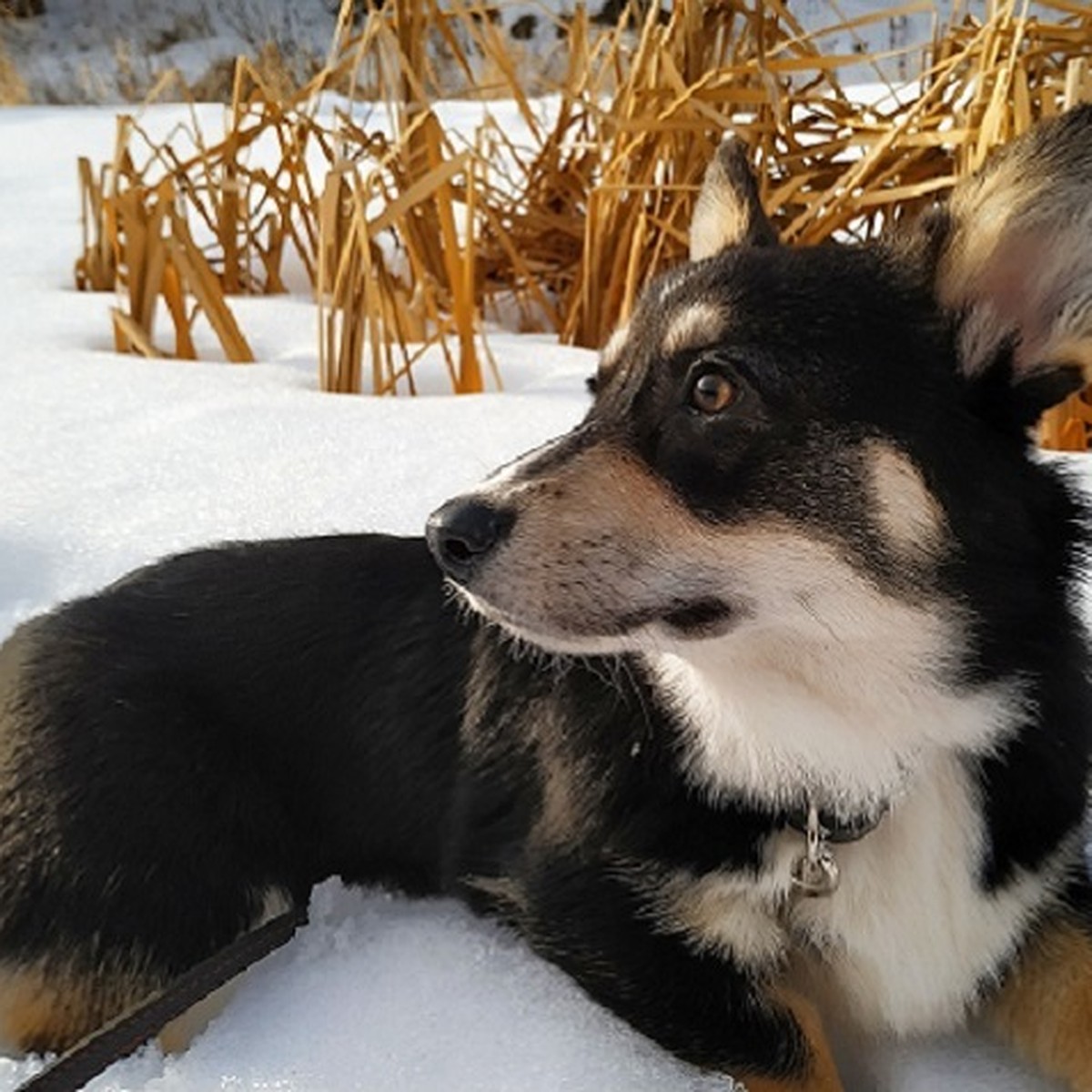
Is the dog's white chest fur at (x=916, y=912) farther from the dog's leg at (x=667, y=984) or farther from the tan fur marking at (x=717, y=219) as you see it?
the tan fur marking at (x=717, y=219)

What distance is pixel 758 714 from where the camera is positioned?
1.58m

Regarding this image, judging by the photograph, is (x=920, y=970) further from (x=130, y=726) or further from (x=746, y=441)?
(x=130, y=726)

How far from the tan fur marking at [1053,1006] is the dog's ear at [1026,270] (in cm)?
59

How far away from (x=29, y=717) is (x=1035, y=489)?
4.09ft

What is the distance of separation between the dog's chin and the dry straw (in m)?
1.85

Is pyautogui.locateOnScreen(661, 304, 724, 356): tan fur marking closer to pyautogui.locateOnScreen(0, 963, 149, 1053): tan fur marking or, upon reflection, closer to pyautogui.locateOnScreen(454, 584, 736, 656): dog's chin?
pyautogui.locateOnScreen(454, 584, 736, 656): dog's chin

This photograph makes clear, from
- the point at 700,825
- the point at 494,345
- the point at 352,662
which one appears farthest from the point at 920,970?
the point at 494,345

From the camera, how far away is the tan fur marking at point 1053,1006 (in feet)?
4.92

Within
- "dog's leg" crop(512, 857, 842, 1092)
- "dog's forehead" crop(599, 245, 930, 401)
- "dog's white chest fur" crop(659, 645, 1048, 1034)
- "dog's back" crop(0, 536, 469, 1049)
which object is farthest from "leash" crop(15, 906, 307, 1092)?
"dog's forehead" crop(599, 245, 930, 401)

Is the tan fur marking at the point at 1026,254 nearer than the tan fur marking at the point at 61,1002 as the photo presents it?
Yes

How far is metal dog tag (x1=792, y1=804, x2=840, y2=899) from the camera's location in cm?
155

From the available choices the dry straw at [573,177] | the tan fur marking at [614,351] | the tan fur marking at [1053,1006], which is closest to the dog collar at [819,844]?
Result: the tan fur marking at [1053,1006]

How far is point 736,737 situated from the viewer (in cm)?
158

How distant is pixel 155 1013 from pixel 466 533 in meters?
0.58
